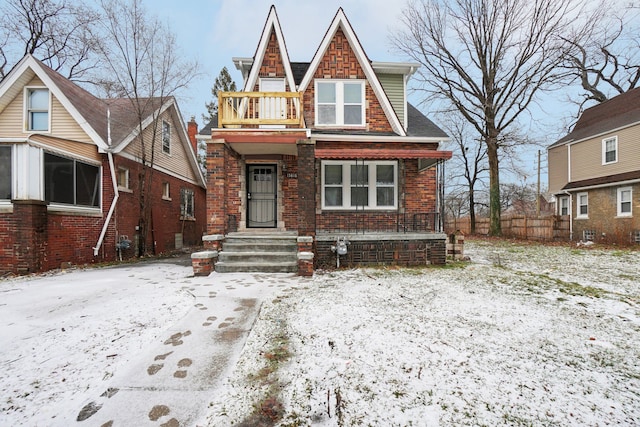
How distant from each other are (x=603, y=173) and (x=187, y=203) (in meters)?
22.3

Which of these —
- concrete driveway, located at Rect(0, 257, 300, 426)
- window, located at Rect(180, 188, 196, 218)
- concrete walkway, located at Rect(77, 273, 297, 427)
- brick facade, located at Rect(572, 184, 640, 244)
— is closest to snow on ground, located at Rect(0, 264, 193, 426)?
concrete driveway, located at Rect(0, 257, 300, 426)

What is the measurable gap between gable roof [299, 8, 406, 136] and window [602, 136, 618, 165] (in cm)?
1357

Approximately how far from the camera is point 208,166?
6.88 meters

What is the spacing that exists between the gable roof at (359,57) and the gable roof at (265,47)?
2.17 ft

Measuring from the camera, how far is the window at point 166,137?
41.8 ft

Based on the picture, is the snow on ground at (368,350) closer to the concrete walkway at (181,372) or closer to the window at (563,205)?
the concrete walkway at (181,372)

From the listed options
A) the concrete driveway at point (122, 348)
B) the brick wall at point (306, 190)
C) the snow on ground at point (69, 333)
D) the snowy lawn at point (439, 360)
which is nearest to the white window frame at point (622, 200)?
the snowy lawn at point (439, 360)

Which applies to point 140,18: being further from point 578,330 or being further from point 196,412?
point 578,330

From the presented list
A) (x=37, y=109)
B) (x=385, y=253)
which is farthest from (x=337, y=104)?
(x=37, y=109)

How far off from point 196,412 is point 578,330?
4455 mm

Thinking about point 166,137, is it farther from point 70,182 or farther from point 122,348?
point 122,348

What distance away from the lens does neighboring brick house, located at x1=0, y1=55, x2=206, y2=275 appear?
23.3 feet

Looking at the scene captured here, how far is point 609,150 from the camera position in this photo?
1519 cm

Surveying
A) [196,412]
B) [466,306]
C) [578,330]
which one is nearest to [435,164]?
[466,306]
